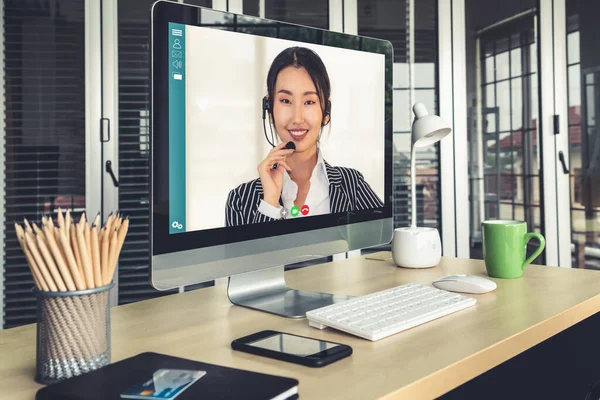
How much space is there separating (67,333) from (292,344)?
29 centimetres

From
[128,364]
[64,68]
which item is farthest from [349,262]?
[64,68]

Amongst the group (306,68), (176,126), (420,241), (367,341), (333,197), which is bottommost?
(367,341)

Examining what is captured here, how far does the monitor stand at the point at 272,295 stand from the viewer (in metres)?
1.04

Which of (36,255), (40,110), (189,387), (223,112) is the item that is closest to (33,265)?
(36,255)

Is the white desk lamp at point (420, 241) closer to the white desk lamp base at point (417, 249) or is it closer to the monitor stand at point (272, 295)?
the white desk lamp base at point (417, 249)

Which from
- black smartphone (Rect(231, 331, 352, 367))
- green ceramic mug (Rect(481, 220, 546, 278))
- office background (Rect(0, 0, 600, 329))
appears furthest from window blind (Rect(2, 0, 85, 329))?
black smartphone (Rect(231, 331, 352, 367))

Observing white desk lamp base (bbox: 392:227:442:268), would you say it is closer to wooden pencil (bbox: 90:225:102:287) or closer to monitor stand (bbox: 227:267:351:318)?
monitor stand (bbox: 227:267:351:318)

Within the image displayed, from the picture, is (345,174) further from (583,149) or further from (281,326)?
→ (583,149)

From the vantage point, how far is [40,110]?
8.60ft

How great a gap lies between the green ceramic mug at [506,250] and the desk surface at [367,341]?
3cm

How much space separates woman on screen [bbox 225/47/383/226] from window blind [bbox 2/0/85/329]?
174cm

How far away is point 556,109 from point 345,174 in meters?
2.16

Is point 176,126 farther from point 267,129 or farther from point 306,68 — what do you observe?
point 306,68

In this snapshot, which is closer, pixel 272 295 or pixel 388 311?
pixel 388 311
